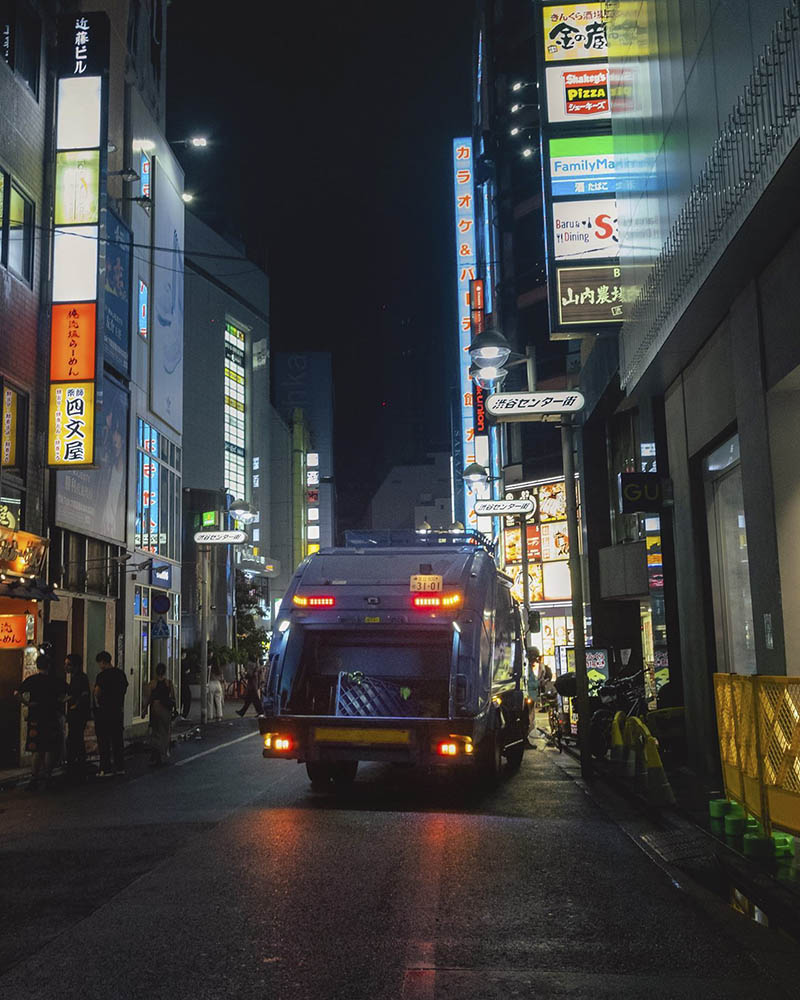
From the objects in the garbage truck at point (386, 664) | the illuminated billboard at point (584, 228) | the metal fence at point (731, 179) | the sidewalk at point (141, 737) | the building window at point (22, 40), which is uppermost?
the building window at point (22, 40)

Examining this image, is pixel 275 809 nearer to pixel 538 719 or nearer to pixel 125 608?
pixel 125 608

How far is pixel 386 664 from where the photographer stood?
12750 mm

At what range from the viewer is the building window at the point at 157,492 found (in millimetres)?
29594

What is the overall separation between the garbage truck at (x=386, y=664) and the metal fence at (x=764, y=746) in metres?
3.31

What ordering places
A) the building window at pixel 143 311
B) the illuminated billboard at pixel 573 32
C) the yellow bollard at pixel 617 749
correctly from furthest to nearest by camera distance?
the building window at pixel 143 311 < the illuminated billboard at pixel 573 32 < the yellow bollard at pixel 617 749

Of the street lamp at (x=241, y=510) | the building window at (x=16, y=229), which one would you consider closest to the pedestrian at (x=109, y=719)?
the building window at (x=16, y=229)

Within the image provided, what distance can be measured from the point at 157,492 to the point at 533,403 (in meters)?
19.0

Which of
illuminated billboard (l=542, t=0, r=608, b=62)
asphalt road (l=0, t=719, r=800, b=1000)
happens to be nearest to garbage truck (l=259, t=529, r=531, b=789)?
asphalt road (l=0, t=719, r=800, b=1000)

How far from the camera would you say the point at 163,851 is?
8930mm

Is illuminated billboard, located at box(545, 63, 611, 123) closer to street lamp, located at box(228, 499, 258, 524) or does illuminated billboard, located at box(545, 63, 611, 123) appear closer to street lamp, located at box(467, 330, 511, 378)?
street lamp, located at box(467, 330, 511, 378)

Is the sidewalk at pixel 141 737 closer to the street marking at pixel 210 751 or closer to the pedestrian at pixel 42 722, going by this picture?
the pedestrian at pixel 42 722

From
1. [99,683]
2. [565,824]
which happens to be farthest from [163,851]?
[99,683]

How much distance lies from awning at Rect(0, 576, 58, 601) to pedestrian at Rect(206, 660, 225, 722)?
10.6 meters

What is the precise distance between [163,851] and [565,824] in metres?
4.17
